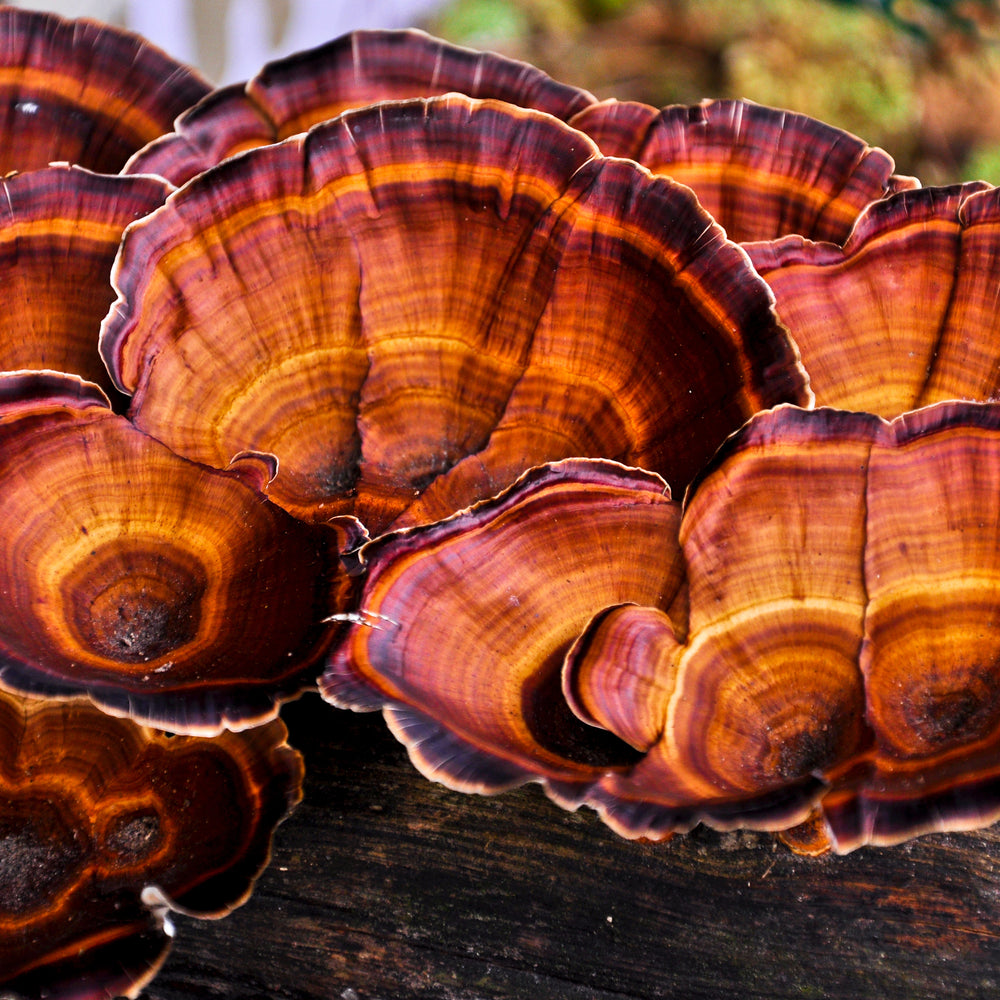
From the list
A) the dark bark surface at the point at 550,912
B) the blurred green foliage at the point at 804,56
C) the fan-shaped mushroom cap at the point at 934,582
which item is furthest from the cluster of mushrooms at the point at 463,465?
the blurred green foliage at the point at 804,56

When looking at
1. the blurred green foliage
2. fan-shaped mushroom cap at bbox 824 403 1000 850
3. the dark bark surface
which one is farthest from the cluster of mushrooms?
the blurred green foliage

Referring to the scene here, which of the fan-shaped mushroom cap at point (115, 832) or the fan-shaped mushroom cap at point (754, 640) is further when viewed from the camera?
the fan-shaped mushroom cap at point (115, 832)

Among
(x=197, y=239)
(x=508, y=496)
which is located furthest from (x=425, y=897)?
(x=197, y=239)

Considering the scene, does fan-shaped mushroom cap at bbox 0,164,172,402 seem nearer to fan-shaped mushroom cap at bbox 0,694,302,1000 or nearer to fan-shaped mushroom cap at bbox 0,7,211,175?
fan-shaped mushroom cap at bbox 0,7,211,175

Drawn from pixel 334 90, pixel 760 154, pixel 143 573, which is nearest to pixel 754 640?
pixel 760 154

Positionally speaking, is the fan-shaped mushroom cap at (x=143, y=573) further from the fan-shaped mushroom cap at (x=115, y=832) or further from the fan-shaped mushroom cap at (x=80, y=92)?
the fan-shaped mushroom cap at (x=80, y=92)
